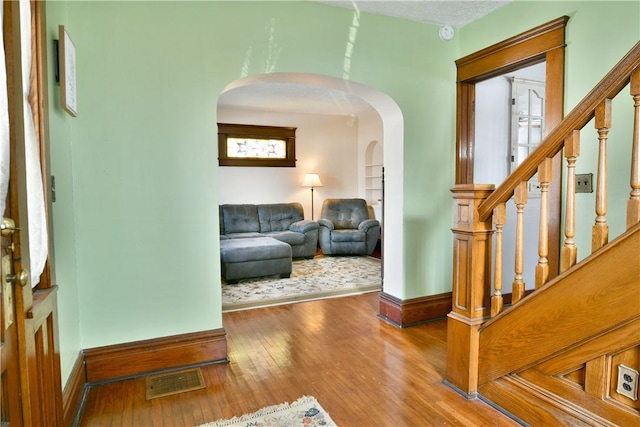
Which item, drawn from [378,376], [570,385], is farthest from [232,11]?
[570,385]

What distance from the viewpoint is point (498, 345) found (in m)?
1.98

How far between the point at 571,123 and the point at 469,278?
2.87ft

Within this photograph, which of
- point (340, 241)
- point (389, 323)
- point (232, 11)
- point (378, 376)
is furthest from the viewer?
point (340, 241)

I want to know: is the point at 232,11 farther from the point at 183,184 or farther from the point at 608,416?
the point at 608,416

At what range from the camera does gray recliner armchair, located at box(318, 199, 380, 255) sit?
21.2 ft

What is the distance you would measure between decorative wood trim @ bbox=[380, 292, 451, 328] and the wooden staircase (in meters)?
0.98

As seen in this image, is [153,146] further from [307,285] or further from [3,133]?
[307,285]

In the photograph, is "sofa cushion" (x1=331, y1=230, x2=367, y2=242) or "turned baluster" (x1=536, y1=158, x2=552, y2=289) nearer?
"turned baluster" (x1=536, y1=158, x2=552, y2=289)

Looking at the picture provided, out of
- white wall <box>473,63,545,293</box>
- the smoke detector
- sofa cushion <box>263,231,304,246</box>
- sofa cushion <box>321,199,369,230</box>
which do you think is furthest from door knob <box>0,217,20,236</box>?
sofa cushion <box>321,199,369,230</box>

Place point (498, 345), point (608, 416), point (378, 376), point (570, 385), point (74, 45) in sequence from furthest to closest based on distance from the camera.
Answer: point (378, 376) < point (74, 45) < point (498, 345) < point (570, 385) < point (608, 416)

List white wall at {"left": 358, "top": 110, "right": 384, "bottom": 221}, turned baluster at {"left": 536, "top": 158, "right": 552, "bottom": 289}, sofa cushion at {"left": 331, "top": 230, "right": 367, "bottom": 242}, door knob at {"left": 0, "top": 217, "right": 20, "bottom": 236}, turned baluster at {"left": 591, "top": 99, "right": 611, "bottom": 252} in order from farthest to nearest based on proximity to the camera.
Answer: white wall at {"left": 358, "top": 110, "right": 384, "bottom": 221}
sofa cushion at {"left": 331, "top": 230, "right": 367, "bottom": 242}
turned baluster at {"left": 536, "top": 158, "right": 552, "bottom": 289}
turned baluster at {"left": 591, "top": 99, "right": 611, "bottom": 252}
door knob at {"left": 0, "top": 217, "right": 20, "bottom": 236}

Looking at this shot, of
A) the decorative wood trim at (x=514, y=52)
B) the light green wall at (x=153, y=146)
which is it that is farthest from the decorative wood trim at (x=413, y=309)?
the decorative wood trim at (x=514, y=52)

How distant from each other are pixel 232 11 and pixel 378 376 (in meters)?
2.45

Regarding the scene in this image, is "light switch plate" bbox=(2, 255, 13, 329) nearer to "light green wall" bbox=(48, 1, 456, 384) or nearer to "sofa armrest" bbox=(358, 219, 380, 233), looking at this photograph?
"light green wall" bbox=(48, 1, 456, 384)
